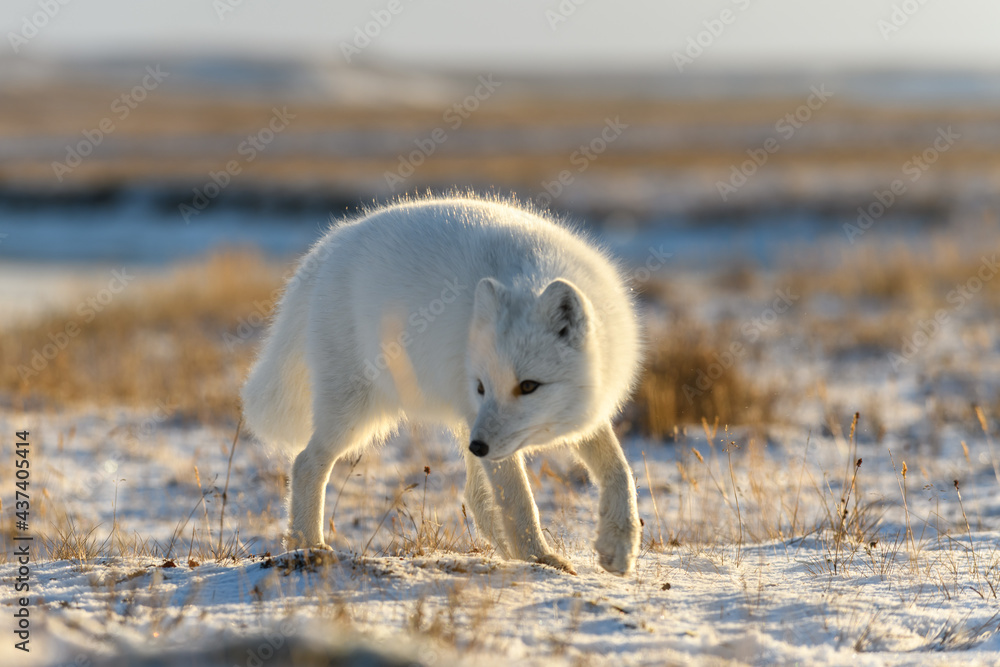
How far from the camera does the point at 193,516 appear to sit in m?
5.25

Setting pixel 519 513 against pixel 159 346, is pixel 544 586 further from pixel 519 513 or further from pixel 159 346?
pixel 159 346

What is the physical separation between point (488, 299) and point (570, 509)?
2038mm

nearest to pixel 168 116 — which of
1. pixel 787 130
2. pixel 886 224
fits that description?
pixel 787 130

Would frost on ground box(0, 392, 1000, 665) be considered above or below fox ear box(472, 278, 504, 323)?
below

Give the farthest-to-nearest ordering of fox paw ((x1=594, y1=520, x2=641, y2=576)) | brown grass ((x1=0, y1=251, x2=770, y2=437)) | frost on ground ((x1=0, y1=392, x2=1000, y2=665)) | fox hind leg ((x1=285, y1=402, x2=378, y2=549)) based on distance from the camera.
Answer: brown grass ((x1=0, y1=251, x2=770, y2=437)), fox hind leg ((x1=285, y1=402, x2=378, y2=549)), fox paw ((x1=594, y1=520, x2=641, y2=576)), frost on ground ((x1=0, y1=392, x2=1000, y2=665))

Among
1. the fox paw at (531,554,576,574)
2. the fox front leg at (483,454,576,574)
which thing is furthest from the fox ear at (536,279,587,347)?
the fox paw at (531,554,576,574)

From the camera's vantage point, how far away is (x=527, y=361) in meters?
3.34

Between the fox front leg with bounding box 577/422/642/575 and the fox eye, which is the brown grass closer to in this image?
the fox front leg with bounding box 577/422/642/575

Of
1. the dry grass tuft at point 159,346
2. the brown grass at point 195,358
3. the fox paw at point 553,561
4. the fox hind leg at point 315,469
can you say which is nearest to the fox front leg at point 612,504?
the fox paw at point 553,561

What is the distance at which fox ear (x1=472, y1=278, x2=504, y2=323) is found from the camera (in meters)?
3.31

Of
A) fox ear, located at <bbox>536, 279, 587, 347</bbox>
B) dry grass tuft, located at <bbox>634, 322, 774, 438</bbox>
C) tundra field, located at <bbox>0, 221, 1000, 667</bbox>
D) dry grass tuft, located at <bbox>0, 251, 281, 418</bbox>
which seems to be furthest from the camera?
dry grass tuft, located at <bbox>0, 251, 281, 418</bbox>

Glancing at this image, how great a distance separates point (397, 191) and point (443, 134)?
66.1ft

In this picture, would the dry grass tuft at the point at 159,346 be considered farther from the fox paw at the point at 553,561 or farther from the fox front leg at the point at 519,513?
the fox paw at the point at 553,561

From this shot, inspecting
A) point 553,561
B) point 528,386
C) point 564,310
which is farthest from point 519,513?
point 564,310
